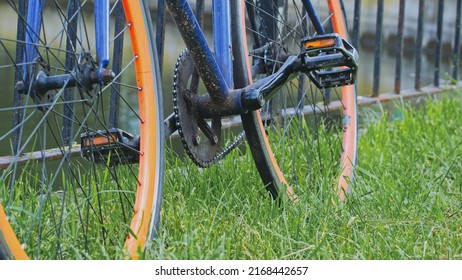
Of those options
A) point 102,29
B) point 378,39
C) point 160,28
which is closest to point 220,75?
point 102,29

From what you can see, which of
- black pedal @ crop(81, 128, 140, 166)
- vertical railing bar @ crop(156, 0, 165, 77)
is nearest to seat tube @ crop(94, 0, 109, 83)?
black pedal @ crop(81, 128, 140, 166)

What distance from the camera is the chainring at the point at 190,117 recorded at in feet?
8.64

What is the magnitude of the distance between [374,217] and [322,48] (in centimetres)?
57

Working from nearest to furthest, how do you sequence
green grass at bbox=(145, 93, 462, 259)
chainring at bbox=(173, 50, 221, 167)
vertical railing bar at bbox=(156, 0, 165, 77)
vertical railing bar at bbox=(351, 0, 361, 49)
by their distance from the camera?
Answer: green grass at bbox=(145, 93, 462, 259)
chainring at bbox=(173, 50, 221, 167)
vertical railing bar at bbox=(156, 0, 165, 77)
vertical railing bar at bbox=(351, 0, 361, 49)

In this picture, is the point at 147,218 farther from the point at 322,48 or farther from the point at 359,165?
A: the point at 359,165

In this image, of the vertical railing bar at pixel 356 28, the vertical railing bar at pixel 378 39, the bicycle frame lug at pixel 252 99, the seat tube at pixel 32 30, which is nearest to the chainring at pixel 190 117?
the bicycle frame lug at pixel 252 99

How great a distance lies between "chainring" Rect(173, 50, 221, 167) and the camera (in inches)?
104

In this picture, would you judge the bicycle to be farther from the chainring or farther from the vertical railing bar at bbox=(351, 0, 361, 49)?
the vertical railing bar at bbox=(351, 0, 361, 49)

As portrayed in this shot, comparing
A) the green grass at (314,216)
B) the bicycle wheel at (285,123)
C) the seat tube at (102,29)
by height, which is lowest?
the green grass at (314,216)

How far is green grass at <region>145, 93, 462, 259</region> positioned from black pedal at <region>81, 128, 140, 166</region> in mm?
242

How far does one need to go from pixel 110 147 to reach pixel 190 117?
37 centimetres

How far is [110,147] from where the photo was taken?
2408 mm

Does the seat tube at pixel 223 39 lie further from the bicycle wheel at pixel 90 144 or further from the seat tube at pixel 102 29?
the seat tube at pixel 102 29
